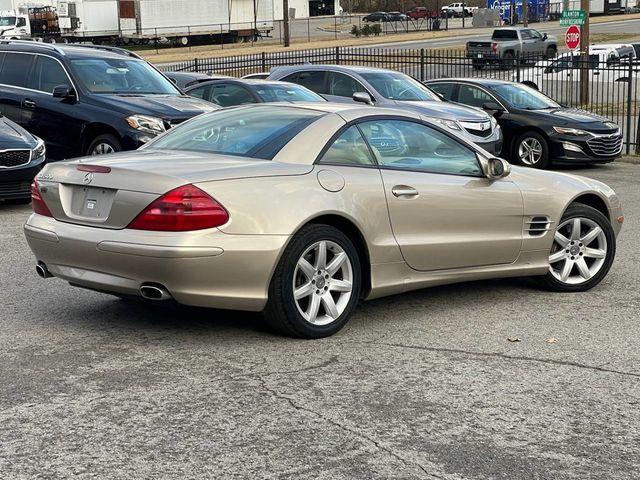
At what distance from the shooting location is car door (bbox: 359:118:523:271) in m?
7.01

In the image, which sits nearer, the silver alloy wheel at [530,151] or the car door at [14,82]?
the car door at [14,82]

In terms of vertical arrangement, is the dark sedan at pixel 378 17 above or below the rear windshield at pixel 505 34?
above

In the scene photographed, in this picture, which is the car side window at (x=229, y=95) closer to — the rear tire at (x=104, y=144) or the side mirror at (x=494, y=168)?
the rear tire at (x=104, y=144)

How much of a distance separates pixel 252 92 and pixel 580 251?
9.59 metres

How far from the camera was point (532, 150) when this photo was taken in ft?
61.2

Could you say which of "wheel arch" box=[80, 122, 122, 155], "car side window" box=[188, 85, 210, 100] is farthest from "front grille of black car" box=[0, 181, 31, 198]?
"car side window" box=[188, 85, 210, 100]

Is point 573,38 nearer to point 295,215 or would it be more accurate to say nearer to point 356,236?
point 356,236

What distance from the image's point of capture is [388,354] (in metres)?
6.25

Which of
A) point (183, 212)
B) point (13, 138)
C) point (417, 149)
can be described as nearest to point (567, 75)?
point (13, 138)

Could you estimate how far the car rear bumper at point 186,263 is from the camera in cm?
602

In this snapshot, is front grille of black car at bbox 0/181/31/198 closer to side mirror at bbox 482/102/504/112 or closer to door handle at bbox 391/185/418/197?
door handle at bbox 391/185/418/197

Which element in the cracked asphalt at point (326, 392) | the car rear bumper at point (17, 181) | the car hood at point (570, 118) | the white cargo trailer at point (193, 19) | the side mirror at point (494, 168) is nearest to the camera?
the cracked asphalt at point (326, 392)

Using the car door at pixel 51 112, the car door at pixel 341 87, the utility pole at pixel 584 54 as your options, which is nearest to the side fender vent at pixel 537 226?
the car door at pixel 51 112

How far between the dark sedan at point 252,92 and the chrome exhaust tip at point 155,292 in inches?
419
